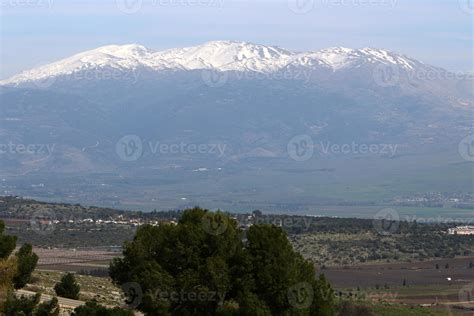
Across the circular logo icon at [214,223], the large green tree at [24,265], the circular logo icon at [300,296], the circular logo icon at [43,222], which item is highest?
the circular logo icon at [43,222]

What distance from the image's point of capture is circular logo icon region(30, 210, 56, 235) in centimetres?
8644

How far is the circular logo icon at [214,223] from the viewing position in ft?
126

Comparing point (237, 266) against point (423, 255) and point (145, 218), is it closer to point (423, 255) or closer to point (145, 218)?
point (423, 255)

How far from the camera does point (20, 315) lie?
31188mm

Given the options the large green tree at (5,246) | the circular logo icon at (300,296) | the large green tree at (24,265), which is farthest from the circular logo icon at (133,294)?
the circular logo icon at (300,296)

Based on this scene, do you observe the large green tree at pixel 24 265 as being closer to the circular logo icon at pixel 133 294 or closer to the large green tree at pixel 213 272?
the large green tree at pixel 213 272

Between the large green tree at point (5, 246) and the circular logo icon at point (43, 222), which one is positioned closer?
the large green tree at point (5, 246)

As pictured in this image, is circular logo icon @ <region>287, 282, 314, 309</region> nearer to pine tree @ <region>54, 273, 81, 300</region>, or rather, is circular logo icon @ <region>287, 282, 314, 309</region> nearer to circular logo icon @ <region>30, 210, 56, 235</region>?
pine tree @ <region>54, 273, 81, 300</region>

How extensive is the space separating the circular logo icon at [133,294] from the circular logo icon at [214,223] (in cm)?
293

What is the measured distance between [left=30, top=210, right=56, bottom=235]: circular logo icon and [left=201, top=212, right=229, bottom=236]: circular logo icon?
155ft

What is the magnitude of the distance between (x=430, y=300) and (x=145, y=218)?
39.6m

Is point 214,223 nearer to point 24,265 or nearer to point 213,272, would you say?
point 213,272

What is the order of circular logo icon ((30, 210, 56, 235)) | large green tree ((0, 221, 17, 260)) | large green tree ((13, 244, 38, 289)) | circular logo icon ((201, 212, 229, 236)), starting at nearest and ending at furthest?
1. large green tree ((0, 221, 17, 260))
2. large green tree ((13, 244, 38, 289))
3. circular logo icon ((201, 212, 229, 236))
4. circular logo icon ((30, 210, 56, 235))

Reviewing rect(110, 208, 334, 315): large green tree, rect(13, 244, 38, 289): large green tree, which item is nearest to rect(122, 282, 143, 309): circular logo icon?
rect(110, 208, 334, 315): large green tree
